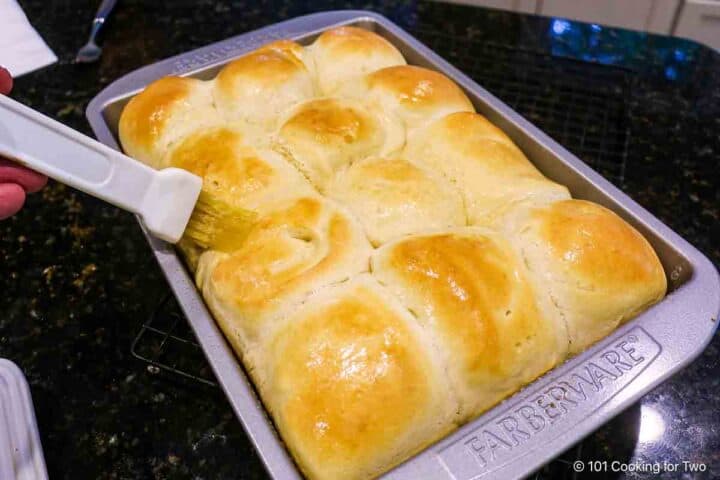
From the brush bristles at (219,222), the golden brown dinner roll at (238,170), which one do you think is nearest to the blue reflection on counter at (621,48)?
the golden brown dinner roll at (238,170)

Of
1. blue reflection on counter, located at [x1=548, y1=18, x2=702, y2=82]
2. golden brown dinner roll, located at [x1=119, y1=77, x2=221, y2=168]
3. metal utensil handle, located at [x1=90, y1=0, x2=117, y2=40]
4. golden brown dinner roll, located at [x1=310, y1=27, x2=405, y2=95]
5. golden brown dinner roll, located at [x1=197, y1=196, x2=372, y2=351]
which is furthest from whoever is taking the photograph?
metal utensil handle, located at [x1=90, y1=0, x2=117, y2=40]

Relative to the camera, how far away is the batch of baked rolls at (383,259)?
654 millimetres

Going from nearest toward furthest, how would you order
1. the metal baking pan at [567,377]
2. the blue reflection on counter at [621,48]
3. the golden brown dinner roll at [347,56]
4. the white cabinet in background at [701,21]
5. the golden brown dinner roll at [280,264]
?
the metal baking pan at [567,377], the golden brown dinner roll at [280,264], the golden brown dinner roll at [347,56], the blue reflection on counter at [621,48], the white cabinet in background at [701,21]

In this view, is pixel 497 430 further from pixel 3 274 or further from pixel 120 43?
pixel 120 43

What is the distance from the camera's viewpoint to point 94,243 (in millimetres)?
1119

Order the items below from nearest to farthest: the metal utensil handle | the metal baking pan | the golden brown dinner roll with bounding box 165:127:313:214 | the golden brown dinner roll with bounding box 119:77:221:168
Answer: the metal baking pan → the golden brown dinner roll with bounding box 165:127:313:214 → the golden brown dinner roll with bounding box 119:77:221:168 → the metal utensil handle

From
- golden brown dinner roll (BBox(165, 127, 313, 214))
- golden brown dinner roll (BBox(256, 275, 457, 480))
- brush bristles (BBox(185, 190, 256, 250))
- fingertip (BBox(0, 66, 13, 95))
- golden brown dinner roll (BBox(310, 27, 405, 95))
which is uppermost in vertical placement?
fingertip (BBox(0, 66, 13, 95))

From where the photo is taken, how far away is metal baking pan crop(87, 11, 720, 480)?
1.98 ft

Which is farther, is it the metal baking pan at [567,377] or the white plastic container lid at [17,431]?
the white plastic container lid at [17,431]

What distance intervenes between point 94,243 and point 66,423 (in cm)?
37

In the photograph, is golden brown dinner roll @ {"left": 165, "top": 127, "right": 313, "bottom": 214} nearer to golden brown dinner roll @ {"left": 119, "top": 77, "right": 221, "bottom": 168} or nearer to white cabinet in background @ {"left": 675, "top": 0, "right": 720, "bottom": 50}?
golden brown dinner roll @ {"left": 119, "top": 77, "right": 221, "bottom": 168}

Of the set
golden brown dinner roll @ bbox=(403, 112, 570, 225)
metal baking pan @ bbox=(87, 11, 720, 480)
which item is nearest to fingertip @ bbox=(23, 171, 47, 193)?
metal baking pan @ bbox=(87, 11, 720, 480)

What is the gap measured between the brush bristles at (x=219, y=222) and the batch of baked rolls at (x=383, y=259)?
1 centimetres

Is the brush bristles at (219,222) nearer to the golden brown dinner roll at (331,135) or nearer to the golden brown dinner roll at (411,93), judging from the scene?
the golden brown dinner roll at (331,135)
